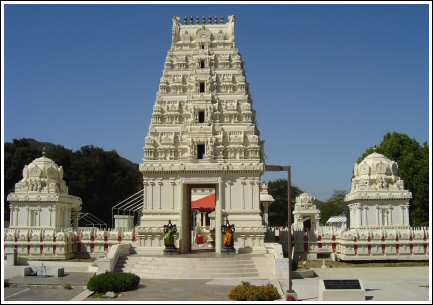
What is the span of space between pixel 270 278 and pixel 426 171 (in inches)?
1162

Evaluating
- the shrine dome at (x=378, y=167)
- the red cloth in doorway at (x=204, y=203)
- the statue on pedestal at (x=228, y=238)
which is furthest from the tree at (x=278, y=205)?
the statue on pedestal at (x=228, y=238)

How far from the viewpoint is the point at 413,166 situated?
51938 millimetres

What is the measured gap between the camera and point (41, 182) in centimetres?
4094

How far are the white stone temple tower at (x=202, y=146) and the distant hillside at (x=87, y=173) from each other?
34.7 metres

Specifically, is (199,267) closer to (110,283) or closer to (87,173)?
(110,283)

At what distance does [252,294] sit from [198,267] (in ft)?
24.5

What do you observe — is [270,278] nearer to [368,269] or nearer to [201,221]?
[368,269]

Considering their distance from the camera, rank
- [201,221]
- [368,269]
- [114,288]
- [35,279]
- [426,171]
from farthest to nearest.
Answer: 1. [201,221]
2. [426,171]
3. [368,269]
4. [35,279]
5. [114,288]

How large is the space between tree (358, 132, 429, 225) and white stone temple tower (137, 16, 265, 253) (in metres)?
22.2

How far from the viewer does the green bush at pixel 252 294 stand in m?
19.7

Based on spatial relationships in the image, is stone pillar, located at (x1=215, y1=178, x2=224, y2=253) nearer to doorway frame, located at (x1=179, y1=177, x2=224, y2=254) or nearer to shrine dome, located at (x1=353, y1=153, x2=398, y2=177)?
doorway frame, located at (x1=179, y1=177, x2=224, y2=254)

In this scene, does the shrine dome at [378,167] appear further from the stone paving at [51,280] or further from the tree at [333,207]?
the tree at [333,207]


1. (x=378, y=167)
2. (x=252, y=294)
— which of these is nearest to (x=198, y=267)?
(x=252, y=294)

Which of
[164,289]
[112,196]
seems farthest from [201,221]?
[164,289]
